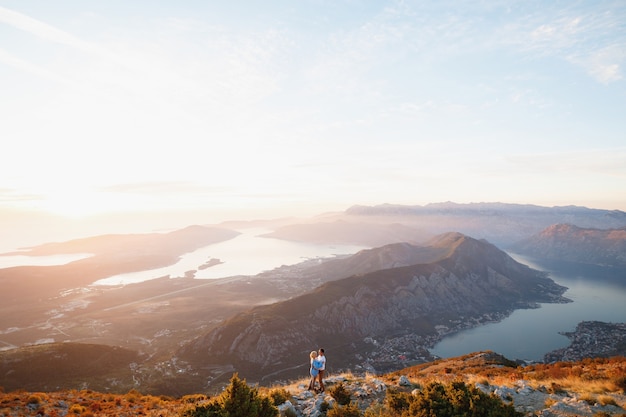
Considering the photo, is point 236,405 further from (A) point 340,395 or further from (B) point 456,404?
(B) point 456,404

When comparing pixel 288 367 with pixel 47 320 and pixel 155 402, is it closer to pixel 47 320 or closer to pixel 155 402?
pixel 155 402

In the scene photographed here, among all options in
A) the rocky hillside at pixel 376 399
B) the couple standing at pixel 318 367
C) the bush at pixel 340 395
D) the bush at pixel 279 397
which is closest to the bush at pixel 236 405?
the rocky hillside at pixel 376 399

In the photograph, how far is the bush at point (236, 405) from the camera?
548 inches

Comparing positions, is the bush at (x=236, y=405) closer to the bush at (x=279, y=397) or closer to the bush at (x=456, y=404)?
the bush at (x=279, y=397)

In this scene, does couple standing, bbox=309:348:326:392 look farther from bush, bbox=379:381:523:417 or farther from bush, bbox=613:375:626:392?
bush, bbox=613:375:626:392

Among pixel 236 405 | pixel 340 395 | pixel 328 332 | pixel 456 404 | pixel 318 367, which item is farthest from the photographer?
pixel 328 332

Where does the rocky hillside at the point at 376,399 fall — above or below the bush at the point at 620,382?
below

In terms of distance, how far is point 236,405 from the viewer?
14.6 m

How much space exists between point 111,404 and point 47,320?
8943 inches

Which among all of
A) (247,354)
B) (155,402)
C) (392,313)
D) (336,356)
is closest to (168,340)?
(247,354)

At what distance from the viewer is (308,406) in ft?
63.3

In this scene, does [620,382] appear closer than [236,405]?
No

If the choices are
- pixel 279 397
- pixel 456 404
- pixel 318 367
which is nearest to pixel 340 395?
pixel 318 367

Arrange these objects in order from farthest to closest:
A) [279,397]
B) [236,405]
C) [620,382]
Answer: [279,397] < [620,382] < [236,405]
